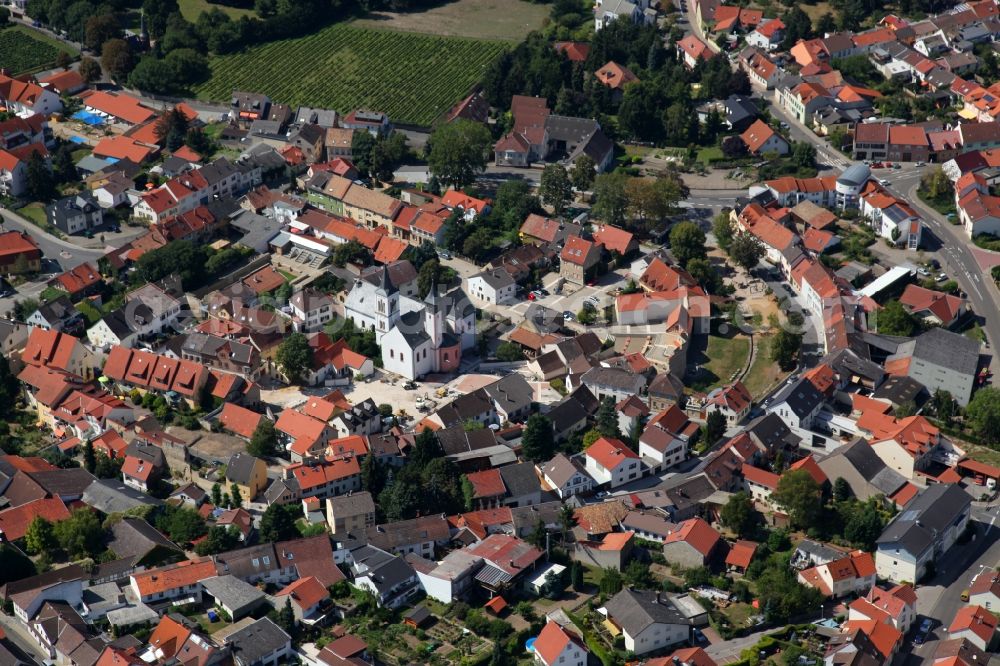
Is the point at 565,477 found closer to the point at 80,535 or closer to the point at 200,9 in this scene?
the point at 80,535

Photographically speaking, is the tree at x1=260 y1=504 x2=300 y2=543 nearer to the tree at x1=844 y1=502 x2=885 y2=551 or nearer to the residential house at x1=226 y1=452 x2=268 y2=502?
the residential house at x1=226 y1=452 x2=268 y2=502

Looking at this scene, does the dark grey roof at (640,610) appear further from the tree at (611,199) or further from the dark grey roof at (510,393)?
the tree at (611,199)

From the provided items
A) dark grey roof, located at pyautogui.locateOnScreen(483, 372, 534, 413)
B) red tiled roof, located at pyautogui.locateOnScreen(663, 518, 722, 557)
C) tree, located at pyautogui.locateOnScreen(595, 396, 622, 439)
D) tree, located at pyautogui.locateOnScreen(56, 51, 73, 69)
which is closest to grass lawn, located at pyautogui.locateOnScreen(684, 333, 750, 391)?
tree, located at pyautogui.locateOnScreen(595, 396, 622, 439)

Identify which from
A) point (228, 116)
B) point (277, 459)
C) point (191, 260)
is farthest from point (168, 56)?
point (277, 459)

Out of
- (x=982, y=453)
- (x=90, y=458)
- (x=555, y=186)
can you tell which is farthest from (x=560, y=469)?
(x=555, y=186)

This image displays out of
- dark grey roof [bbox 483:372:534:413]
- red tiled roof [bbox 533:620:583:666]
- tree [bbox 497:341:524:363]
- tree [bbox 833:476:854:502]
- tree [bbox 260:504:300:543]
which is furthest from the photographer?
tree [bbox 497:341:524:363]
